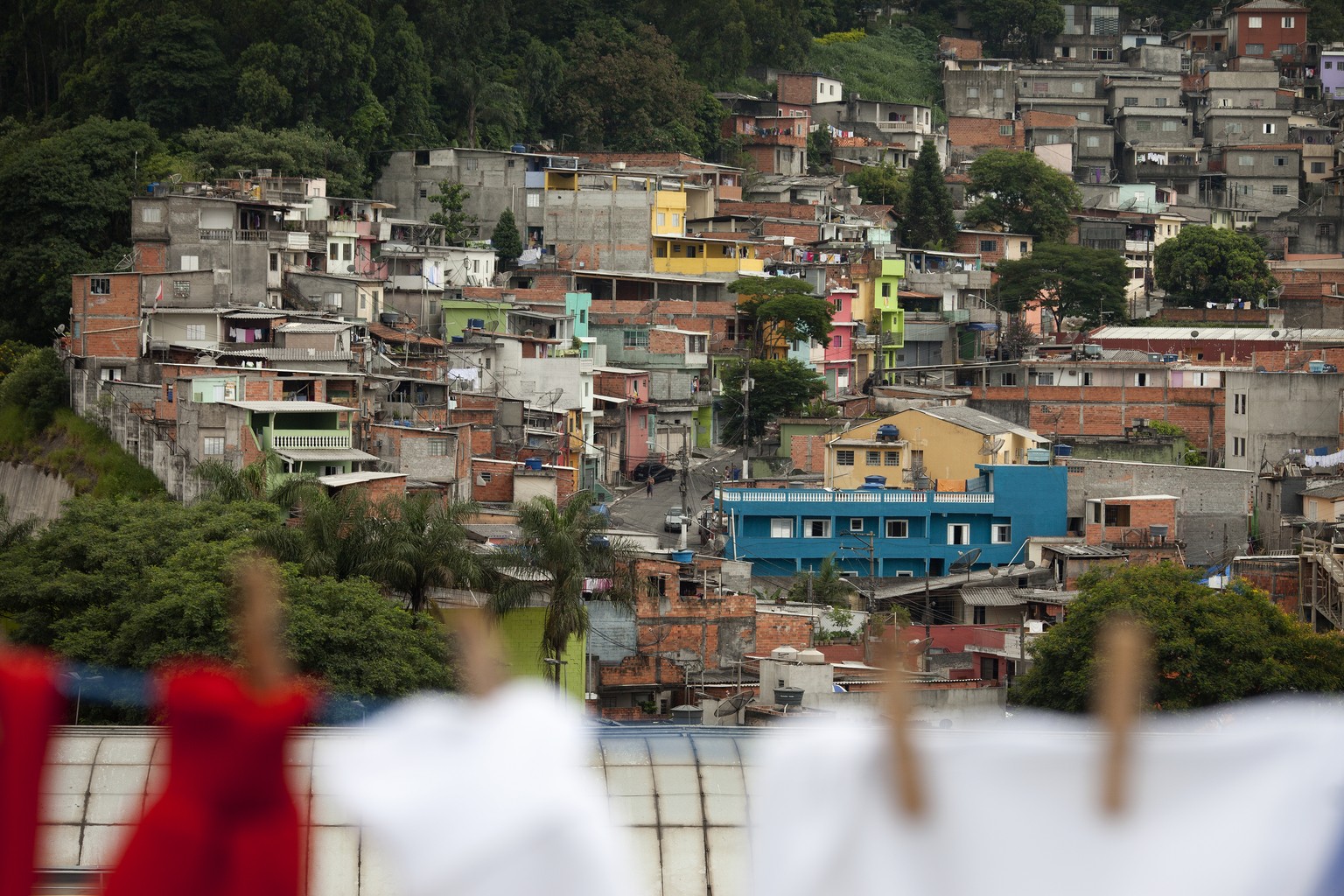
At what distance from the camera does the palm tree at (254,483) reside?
19.4 m

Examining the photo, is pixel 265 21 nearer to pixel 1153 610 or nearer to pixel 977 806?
pixel 1153 610

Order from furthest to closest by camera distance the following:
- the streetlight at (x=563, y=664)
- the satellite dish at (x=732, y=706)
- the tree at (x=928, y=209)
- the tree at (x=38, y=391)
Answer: the tree at (x=928, y=209) → the tree at (x=38, y=391) → the streetlight at (x=563, y=664) → the satellite dish at (x=732, y=706)

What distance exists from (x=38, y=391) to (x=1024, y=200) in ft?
89.2

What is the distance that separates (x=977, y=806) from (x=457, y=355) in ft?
92.8

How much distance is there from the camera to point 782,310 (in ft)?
117

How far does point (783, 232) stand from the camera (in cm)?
4253

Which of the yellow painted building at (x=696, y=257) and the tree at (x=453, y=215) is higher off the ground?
the tree at (x=453, y=215)

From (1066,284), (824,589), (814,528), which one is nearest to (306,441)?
(824,589)

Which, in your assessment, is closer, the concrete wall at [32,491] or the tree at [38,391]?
the concrete wall at [32,491]

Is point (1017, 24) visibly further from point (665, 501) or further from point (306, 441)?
point (306, 441)

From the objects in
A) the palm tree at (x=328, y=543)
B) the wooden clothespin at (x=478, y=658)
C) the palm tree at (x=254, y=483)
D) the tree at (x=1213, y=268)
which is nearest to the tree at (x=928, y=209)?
the tree at (x=1213, y=268)

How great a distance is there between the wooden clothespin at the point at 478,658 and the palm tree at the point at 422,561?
14569 mm

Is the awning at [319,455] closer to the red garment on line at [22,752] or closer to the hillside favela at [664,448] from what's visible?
the hillside favela at [664,448]

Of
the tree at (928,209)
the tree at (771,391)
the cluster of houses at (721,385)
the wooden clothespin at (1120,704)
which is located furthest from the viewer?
the tree at (928,209)
